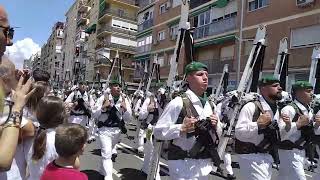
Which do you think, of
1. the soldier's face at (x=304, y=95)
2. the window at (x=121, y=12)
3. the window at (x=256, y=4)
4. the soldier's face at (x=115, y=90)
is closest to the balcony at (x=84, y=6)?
the window at (x=121, y=12)

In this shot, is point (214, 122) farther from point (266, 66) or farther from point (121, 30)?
point (121, 30)

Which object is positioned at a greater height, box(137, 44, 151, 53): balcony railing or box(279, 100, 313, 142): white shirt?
box(137, 44, 151, 53): balcony railing

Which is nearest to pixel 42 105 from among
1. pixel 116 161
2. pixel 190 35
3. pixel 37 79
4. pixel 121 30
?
pixel 37 79

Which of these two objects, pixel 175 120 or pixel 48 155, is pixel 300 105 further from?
pixel 48 155

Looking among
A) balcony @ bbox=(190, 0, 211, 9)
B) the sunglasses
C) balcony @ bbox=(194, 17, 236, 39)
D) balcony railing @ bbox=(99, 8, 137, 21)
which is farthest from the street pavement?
balcony railing @ bbox=(99, 8, 137, 21)

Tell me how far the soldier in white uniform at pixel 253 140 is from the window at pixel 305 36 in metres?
19.1

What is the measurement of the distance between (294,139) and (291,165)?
0.38 meters

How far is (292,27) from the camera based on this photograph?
25.2m

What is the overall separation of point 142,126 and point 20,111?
9777mm

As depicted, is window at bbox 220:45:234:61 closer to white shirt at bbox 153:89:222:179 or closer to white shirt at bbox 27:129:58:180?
white shirt at bbox 153:89:222:179

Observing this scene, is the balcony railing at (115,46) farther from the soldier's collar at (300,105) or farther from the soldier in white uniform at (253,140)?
the soldier in white uniform at (253,140)

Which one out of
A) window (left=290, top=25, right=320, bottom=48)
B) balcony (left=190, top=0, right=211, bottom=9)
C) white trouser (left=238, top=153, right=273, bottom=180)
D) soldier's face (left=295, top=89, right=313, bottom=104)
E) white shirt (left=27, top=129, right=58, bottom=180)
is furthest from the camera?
balcony (left=190, top=0, right=211, bottom=9)

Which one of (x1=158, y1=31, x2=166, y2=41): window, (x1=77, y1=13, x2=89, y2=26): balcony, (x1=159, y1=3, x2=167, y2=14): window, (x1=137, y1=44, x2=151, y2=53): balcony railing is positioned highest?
(x1=77, y1=13, x2=89, y2=26): balcony

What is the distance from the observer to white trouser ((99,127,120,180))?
26.5 ft
